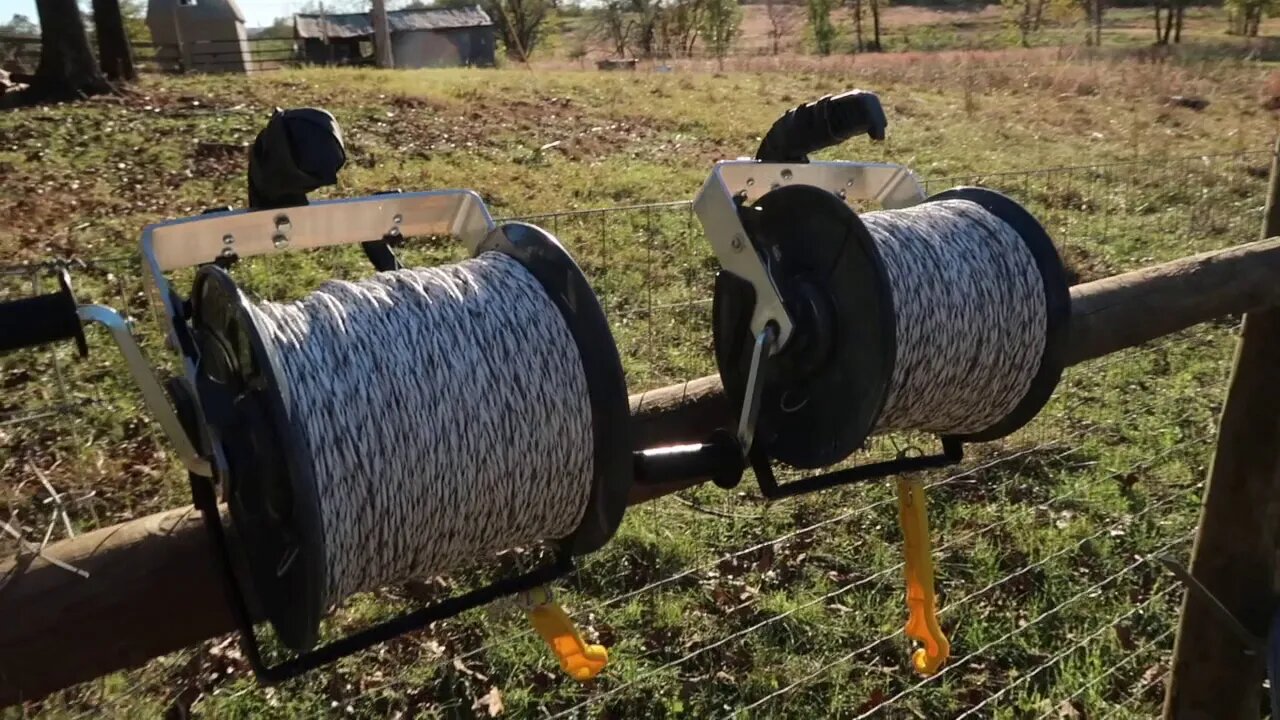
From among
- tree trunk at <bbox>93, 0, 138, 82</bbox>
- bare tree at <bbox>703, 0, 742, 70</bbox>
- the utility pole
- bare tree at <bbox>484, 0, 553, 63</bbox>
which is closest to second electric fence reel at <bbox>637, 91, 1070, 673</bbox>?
tree trunk at <bbox>93, 0, 138, 82</bbox>

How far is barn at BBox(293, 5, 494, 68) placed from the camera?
41.7m

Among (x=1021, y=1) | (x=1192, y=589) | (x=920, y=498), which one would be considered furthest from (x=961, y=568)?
(x=1021, y=1)

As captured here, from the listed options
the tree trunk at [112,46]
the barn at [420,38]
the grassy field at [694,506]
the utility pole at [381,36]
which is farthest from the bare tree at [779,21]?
the grassy field at [694,506]

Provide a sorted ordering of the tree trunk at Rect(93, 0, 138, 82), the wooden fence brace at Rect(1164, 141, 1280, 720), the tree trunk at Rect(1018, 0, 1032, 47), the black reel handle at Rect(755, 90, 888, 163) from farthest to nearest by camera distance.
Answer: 1. the tree trunk at Rect(1018, 0, 1032, 47)
2. the tree trunk at Rect(93, 0, 138, 82)
3. the wooden fence brace at Rect(1164, 141, 1280, 720)
4. the black reel handle at Rect(755, 90, 888, 163)

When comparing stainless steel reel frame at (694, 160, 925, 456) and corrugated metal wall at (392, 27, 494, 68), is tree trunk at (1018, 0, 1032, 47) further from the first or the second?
stainless steel reel frame at (694, 160, 925, 456)

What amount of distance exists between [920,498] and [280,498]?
950mm

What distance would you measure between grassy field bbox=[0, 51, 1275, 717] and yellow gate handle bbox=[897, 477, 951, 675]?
61 centimetres

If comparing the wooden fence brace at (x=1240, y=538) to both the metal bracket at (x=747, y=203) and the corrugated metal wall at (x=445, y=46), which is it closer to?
the metal bracket at (x=747, y=203)

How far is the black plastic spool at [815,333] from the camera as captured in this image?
1270 millimetres

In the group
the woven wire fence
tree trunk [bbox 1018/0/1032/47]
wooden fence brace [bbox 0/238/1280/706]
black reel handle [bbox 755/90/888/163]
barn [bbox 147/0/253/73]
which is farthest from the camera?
tree trunk [bbox 1018/0/1032/47]

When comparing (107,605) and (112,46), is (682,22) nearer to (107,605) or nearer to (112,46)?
(112,46)

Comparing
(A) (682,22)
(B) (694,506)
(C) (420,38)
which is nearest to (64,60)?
(B) (694,506)

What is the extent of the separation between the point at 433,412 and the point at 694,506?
3049mm

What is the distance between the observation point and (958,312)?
148 cm
